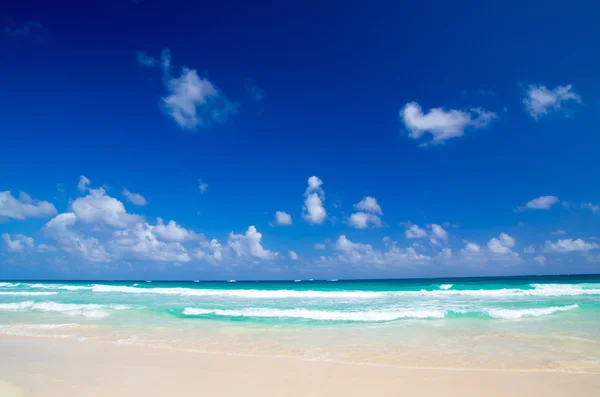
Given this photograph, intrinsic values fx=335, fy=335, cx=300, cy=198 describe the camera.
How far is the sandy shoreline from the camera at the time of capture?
5098mm

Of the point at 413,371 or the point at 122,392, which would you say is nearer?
the point at 122,392

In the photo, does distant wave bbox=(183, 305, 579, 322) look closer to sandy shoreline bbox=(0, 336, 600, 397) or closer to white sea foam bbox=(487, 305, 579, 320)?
white sea foam bbox=(487, 305, 579, 320)

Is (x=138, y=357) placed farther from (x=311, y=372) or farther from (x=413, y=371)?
(x=413, y=371)

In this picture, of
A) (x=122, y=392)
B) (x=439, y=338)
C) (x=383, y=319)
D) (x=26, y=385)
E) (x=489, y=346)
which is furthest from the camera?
(x=383, y=319)

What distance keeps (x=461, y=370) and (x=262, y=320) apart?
8.38 m

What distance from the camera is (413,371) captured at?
6074 millimetres

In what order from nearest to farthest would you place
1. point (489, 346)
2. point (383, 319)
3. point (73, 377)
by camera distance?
1. point (73, 377)
2. point (489, 346)
3. point (383, 319)

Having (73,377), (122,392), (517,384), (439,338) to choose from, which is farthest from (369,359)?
(73,377)


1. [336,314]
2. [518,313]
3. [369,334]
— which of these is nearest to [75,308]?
[336,314]

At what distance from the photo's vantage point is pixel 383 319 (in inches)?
497

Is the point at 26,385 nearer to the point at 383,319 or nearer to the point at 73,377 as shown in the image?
the point at 73,377

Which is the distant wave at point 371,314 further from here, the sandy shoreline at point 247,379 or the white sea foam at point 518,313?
the sandy shoreline at point 247,379

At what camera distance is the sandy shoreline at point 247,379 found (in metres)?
5.10

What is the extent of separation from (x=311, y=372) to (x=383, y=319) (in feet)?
24.2
